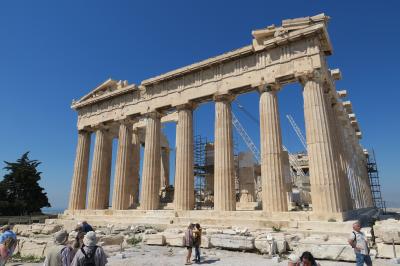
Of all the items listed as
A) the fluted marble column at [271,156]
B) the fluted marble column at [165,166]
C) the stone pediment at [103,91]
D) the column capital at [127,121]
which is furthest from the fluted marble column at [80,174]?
the fluted marble column at [271,156]

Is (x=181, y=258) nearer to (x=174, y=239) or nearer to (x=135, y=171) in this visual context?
(x=174, y=239)

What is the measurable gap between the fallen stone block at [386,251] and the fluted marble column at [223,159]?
10.2 m

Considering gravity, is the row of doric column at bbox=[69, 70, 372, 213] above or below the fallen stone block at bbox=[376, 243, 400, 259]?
above

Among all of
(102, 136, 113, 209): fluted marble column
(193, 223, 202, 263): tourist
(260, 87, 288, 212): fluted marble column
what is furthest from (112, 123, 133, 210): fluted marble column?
(193, 223, 202, 263): tourist

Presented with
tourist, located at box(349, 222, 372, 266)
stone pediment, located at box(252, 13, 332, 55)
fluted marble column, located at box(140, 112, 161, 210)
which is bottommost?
tourist, located at box(349, 222, 372, 266)

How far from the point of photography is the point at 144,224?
21000 millimetres

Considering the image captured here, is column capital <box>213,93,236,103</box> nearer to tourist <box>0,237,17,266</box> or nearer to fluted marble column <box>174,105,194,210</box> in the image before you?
fluted marble column <box>174,105,194,210</box>

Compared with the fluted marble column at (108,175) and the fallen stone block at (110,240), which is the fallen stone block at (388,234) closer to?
the fallen stone block at (110,240)

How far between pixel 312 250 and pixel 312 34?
1319 centimetres

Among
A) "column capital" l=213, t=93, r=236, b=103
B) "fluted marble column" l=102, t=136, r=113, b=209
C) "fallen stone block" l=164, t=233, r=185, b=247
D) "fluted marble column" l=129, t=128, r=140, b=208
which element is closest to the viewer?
"fallen stone block" l=164, t=233, r=185, b=247

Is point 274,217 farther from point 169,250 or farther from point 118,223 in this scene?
point 118,223

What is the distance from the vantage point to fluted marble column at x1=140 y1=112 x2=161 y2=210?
23.4 m

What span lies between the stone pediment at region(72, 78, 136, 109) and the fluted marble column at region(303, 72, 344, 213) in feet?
55.3

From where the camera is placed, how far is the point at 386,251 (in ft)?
32.6
